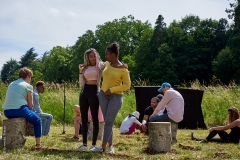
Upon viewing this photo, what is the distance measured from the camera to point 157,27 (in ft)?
162

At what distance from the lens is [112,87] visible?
19.9ft

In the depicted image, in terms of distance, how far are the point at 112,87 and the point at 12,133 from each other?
1.86m

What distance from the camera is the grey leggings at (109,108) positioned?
6.10 metres

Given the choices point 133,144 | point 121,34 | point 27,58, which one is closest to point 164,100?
point 133,144

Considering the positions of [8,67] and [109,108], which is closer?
[109,108]

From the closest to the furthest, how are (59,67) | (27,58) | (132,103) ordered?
(132,103), (59,67), (27,58)

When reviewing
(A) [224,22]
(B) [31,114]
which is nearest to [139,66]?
(A) [224,22]

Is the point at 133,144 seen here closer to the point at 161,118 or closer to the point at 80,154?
the point at 161,118

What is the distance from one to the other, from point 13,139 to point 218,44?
4380cm

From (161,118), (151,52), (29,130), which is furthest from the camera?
(151,52)

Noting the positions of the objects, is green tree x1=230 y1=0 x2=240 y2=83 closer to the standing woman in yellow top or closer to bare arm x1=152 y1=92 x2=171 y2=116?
bare arm x1=152 y1=92 x2=171 y2=116

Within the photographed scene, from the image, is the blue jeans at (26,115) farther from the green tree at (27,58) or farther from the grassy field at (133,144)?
the green tree at (27,58)

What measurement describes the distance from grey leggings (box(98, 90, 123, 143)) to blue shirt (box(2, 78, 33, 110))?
1297 millimetres

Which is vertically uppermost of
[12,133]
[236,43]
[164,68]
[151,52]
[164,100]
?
[151,52]
